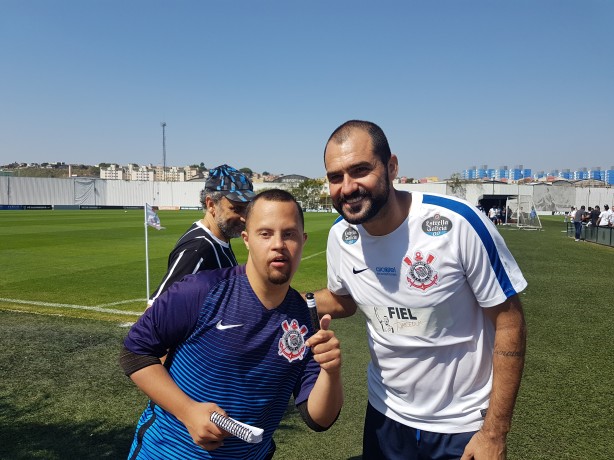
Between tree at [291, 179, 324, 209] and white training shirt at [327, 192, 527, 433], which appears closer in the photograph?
white training shirt at [327, 192, 527, 433]

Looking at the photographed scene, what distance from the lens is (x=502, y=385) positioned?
2.10 m

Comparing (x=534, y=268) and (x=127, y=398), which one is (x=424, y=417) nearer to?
(x=127, y=398)

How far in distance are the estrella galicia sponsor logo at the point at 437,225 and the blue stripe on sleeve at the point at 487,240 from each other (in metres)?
0.06

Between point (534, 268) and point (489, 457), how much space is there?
15174 mm

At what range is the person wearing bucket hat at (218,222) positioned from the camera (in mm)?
3119

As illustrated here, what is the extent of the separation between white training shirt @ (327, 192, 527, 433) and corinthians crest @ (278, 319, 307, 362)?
0.56 m

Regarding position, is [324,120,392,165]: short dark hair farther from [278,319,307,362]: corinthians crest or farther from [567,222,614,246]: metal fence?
[567,222,614,246]: metal fence

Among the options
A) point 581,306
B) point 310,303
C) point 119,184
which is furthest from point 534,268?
point 119,184

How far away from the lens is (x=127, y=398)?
5.12 metres

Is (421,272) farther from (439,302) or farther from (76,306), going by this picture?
(76,306)

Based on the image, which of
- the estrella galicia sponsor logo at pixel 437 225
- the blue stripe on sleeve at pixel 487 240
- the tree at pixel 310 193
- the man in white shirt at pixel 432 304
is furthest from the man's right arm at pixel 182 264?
the tree at pixel 310 193

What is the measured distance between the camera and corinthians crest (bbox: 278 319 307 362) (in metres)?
1.98

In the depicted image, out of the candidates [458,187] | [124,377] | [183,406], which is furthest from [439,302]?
[458,187]

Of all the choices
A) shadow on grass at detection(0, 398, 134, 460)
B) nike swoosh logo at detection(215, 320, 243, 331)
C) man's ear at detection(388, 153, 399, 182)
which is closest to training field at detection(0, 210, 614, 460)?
shadow on grass at detection(0, 398, 134, 460)
